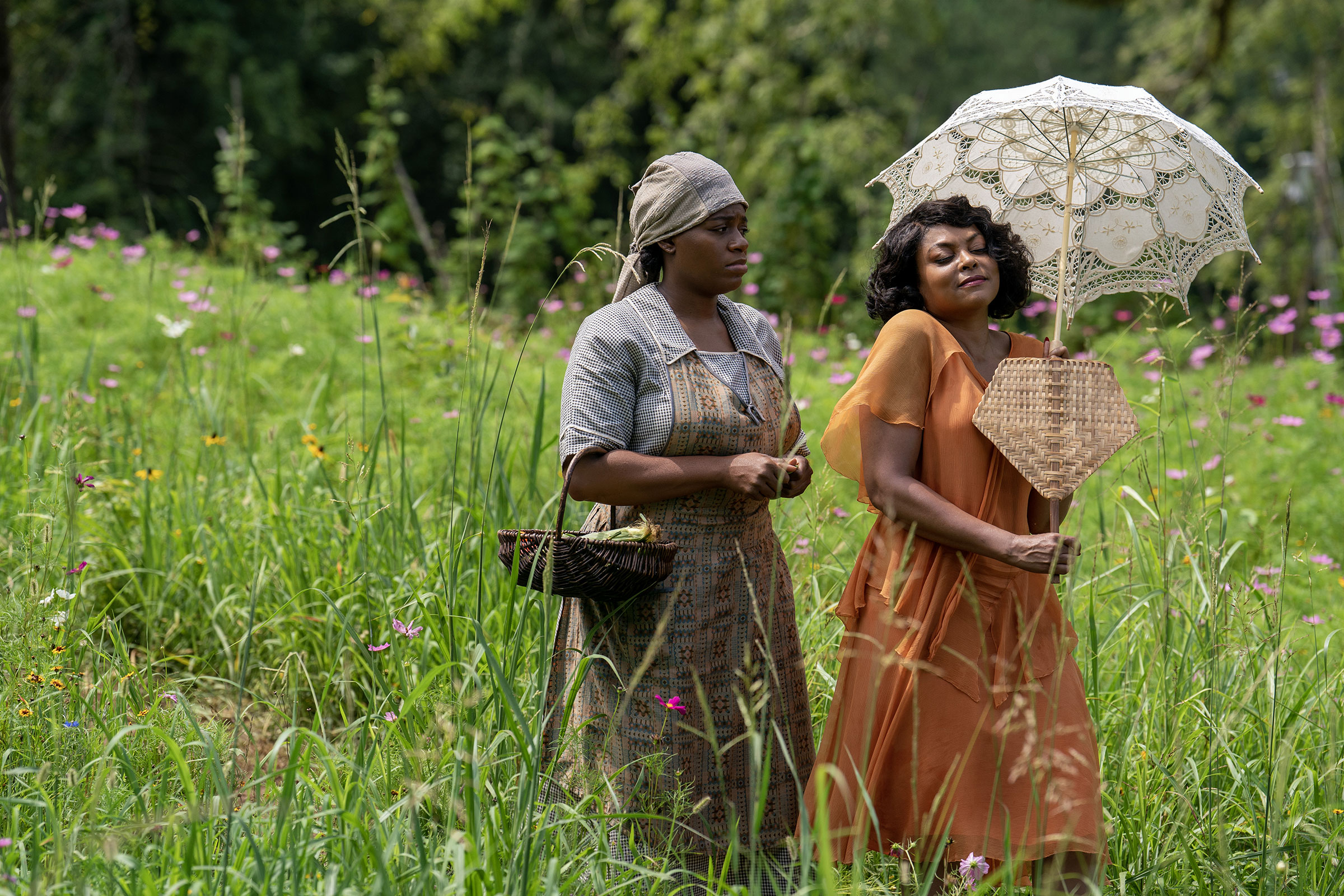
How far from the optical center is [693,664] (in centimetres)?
224

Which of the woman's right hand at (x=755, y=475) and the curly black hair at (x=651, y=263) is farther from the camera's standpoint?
the curly black hair at (x=651, y=263)

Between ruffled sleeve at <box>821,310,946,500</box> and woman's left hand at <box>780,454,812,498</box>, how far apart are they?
0.19 feet

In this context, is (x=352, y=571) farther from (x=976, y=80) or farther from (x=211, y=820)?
(x=976, y=80)

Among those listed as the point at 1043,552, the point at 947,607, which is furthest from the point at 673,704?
the point at 1043,552

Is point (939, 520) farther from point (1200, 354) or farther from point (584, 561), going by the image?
point (1200, 354)

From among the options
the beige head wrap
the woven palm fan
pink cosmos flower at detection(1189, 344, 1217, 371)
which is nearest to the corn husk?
the beige head wrap

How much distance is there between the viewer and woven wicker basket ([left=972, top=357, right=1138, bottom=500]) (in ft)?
6.66

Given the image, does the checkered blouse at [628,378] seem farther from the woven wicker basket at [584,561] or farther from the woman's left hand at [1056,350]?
the woman's left hand at [1056,350]

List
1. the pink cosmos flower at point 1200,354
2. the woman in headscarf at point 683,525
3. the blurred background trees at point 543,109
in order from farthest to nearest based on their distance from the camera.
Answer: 1. the blurred background trees at point 543,109
2. the pink cosmos flower at point 1200,354
3. the woman in headscarf at point 683,525

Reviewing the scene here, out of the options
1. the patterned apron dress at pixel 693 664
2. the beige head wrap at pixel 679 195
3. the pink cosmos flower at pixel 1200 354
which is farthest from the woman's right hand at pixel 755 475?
the pink cosmos flower at pixel 1200 354

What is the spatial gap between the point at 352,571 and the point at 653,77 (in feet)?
29.3

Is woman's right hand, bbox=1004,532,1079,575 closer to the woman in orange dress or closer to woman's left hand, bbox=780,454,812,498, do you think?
the woman in orange dress

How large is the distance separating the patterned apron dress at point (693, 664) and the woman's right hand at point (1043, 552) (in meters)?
0.49

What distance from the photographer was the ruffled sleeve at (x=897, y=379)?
211cm
